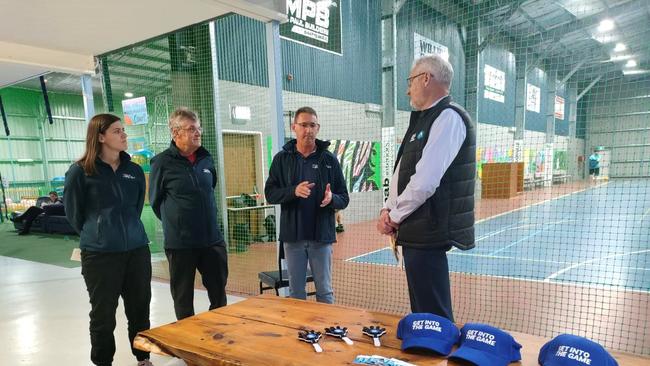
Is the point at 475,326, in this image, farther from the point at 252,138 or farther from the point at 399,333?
the point at 252,138

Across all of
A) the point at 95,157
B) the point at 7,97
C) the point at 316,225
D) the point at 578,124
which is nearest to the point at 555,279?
the point at 316,225

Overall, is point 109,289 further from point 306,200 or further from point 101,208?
point 306,200

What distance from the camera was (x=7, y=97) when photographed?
1461 cm

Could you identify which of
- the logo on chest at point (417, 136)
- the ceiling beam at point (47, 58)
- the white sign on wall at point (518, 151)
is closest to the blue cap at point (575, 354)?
the logo on chest at point (417, 136)

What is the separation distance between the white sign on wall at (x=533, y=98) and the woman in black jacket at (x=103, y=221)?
1582cm

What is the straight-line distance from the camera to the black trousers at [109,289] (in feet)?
6.48

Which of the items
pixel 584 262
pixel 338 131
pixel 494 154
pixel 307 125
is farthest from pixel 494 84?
pixel 307 125

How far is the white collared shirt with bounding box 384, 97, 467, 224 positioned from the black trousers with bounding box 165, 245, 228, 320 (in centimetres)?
133

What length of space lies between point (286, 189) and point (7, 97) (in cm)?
1760

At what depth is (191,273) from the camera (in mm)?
2275

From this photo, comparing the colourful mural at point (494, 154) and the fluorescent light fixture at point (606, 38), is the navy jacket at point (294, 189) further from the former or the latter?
the fluorescent light fixture at point (606, 38)

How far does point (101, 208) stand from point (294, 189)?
102 centimetres

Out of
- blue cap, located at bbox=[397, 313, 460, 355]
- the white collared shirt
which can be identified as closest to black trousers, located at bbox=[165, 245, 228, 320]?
the white collared shirt

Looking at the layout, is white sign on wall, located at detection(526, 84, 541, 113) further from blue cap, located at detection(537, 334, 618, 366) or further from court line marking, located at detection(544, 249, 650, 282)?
blue cap, located at detection(537, 334, 618, 366)
